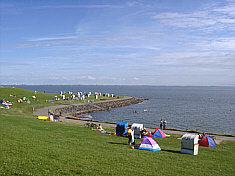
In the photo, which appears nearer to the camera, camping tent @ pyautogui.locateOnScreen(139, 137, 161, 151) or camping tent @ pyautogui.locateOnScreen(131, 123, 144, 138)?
camping tent @ pyautogui.locateOnScreen(139, 137, 161, 151)

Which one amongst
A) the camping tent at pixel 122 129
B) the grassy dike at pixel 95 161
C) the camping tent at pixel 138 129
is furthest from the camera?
the camping tent at pixel 122 129

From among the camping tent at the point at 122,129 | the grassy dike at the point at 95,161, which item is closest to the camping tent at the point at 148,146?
the grassy dike at the point at 95,161

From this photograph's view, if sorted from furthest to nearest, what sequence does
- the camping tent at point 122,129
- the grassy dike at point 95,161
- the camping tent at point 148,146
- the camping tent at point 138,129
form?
1. the camping tent at point 122,129
2. the camping tent at point 138,129
3. the camping tent at point 148,146
4. the grassy dike at point 95,161

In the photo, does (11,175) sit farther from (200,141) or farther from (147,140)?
(200,141)

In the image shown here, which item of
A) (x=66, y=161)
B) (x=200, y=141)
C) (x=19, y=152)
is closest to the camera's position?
(x=66, y=161)

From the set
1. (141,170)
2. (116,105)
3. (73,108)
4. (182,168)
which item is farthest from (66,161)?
(116,105)

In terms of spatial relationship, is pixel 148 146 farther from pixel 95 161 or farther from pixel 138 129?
pixel 138 129

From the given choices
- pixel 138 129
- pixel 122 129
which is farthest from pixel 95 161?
pixel 122 129

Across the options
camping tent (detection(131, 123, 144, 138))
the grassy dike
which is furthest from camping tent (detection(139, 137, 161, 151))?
camping tent (detection(131, 123, 144, 138))

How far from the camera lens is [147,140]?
62.5 feet

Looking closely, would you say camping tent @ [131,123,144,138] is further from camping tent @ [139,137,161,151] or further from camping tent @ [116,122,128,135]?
camping tent @ [139,137,161,151]

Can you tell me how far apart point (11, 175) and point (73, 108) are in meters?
61.4

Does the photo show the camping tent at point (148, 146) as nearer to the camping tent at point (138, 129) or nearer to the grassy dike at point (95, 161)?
the grassy dike at point (95, 161)

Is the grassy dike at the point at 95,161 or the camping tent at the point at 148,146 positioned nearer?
the grassy dike at the point at 95,161
